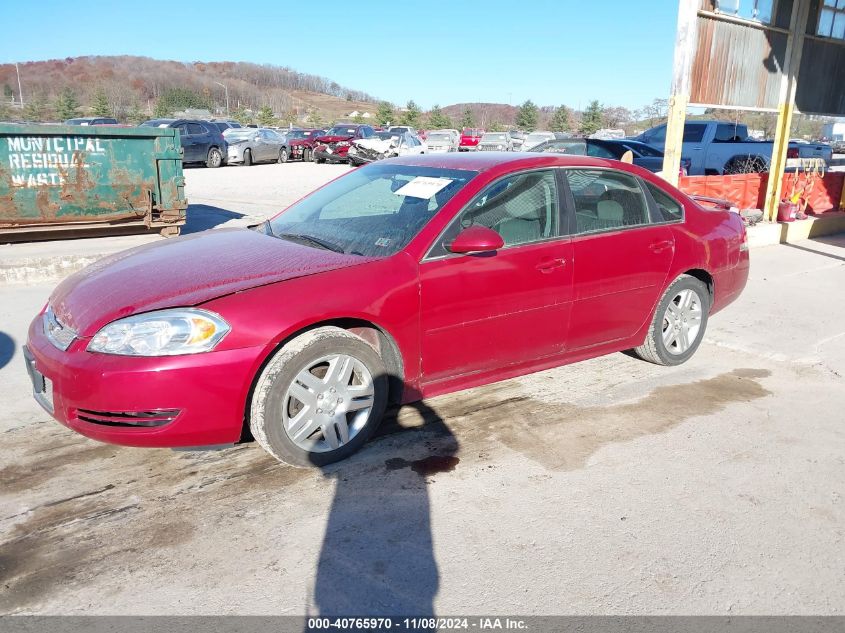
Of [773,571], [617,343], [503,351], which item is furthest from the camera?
[617,343]

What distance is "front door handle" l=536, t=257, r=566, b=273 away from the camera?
4062 millimetres

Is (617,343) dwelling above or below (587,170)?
below

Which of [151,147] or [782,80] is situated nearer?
[151,147]

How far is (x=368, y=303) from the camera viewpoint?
3.44m

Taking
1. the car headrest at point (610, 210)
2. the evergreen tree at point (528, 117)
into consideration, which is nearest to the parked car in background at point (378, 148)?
the car headrest at point (610, 210)

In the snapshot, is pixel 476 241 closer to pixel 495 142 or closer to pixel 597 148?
pixel 597 148

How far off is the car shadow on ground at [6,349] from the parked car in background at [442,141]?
1086 inches

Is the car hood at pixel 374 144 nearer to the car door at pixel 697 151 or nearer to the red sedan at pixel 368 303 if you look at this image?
the car door at pixel 697 151

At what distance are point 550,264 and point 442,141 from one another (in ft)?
102

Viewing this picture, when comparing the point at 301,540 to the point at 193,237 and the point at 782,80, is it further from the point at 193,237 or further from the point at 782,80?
the point at 782,80

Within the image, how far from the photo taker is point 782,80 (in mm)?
10820

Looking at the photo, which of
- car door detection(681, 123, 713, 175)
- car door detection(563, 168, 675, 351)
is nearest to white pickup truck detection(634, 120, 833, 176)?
car door detection(681, 123, 713, 175)

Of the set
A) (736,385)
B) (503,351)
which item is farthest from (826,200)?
(503,351)

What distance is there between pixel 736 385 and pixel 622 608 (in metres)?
2.84
